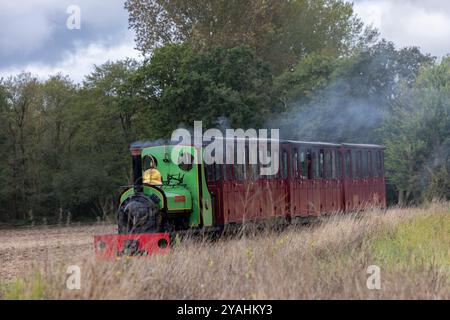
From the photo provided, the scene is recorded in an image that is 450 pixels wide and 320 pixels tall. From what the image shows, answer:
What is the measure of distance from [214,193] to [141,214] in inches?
81.6

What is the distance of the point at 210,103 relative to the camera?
114 feet

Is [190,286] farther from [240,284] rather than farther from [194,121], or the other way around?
[194,121]

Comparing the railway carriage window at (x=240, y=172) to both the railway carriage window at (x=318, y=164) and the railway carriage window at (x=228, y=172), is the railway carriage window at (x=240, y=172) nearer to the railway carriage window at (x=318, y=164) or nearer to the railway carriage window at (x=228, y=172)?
the railway carriage window at (x=228, y=172)

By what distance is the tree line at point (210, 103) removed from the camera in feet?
96.7

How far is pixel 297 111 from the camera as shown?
122ft

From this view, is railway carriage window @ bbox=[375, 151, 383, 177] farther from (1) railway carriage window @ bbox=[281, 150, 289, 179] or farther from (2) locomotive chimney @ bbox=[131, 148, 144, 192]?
(2) locomotive chimney @ bbox=[131, 148, 144, 192]

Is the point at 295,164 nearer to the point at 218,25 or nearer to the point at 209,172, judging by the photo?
the point at 209,172

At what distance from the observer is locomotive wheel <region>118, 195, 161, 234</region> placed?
15.1m

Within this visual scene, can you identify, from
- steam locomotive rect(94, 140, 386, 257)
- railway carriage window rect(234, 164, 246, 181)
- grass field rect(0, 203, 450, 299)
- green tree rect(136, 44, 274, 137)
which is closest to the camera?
grass field rect(0, 203, 450, 299)

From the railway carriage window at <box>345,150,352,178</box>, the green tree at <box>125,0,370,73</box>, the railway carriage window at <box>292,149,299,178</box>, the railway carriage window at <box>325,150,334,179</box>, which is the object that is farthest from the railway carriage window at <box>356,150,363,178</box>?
the green tree at <box>125,0,370,73</box>

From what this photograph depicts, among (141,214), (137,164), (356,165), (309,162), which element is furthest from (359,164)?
(141,214)

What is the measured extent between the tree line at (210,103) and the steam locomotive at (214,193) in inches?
267

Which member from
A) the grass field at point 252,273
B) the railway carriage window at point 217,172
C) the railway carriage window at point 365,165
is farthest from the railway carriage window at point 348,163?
the grass field at point 252,273

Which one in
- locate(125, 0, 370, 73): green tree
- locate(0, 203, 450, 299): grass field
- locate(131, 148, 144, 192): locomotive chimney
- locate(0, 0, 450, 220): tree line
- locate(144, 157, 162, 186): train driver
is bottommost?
locate(0, 203, 450, 299): grass field
